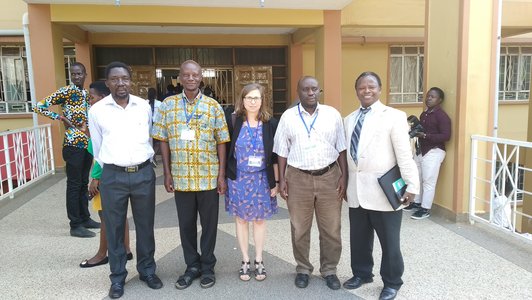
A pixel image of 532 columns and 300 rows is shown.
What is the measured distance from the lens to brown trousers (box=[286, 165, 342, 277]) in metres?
2.83

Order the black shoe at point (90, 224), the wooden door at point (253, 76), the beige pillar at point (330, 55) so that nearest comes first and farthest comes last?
1. the black shoe at point (90, 224)
2. the beige pillar at point (330, 55)
3. the wooden door at point (253, 76)

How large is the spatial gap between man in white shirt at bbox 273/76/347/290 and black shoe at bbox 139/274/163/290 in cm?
104

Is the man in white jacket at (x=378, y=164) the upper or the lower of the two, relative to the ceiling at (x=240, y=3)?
lower

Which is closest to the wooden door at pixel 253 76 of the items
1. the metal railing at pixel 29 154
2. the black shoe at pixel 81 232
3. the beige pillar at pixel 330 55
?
the beige pillar at pixel 330 55

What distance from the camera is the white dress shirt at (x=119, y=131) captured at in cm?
276

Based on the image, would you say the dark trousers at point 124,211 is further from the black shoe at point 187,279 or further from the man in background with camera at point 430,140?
the man in background with camera at point 430,140

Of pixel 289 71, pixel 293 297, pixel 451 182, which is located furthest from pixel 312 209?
pixel 289 71

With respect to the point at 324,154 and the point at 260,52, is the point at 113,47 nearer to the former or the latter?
the point at 260,52

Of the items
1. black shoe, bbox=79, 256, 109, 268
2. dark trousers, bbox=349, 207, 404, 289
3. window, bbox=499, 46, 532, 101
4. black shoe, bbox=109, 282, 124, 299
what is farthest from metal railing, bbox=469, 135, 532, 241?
window, bbox=499, 46, 532, 101

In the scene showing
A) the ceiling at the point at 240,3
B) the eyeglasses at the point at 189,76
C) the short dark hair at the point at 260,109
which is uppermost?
the ceiling at the point at 240,3

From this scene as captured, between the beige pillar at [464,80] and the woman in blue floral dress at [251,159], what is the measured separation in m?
2.42

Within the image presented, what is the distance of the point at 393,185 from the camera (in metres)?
2.59

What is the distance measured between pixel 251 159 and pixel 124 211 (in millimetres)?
1039

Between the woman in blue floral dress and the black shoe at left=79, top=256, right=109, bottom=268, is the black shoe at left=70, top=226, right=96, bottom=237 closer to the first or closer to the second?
the black shoe at left=79, top=256, right=109, bottom=268
